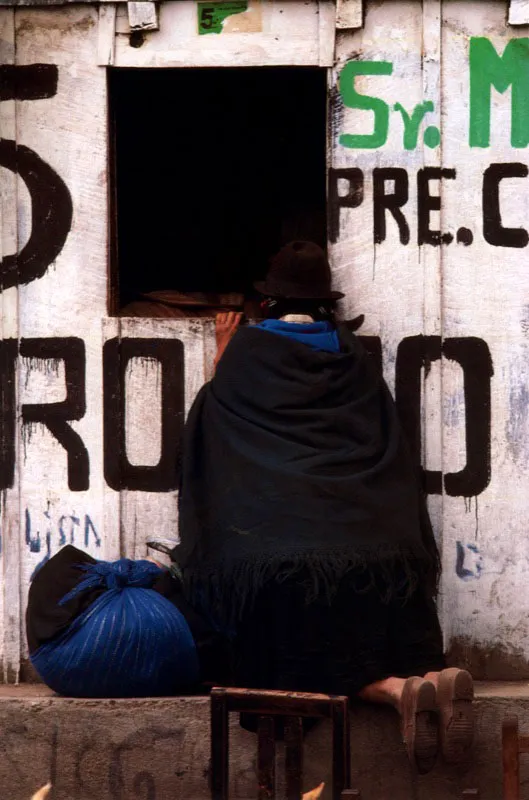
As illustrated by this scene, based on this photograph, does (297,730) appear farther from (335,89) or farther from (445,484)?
(335,89)

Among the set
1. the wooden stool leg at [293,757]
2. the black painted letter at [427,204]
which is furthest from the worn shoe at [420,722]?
the black painted letter at [427,204]

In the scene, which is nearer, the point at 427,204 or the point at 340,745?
the point at 340,745

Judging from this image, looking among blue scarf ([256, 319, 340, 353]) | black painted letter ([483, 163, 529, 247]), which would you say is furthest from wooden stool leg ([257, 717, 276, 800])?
black painted letter ([483, 163, 529, 247])

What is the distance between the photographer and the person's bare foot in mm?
5594

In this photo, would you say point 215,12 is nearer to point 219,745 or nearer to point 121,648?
point 121,648

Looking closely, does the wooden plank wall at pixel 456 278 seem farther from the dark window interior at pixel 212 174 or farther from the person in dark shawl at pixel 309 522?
the dark window interior at pixel 212 174

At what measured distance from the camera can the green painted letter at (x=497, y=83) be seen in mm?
5570

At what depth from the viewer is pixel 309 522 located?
5.11m

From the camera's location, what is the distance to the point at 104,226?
565 cm

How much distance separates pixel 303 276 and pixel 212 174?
2.48 meters

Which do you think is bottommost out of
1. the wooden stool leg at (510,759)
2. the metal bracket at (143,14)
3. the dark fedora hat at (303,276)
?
the wooden stool leg at (510,759)

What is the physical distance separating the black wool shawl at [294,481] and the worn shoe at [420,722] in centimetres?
43

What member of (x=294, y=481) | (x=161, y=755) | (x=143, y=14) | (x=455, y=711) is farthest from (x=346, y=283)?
Answer: (x=161, y=755)

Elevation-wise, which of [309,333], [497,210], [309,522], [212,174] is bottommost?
[309,522]
